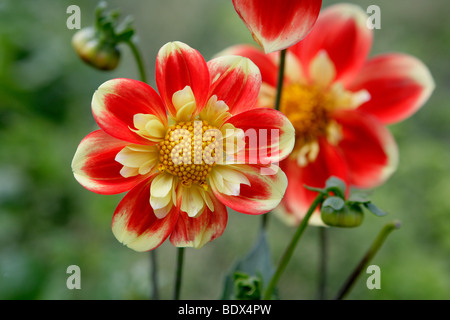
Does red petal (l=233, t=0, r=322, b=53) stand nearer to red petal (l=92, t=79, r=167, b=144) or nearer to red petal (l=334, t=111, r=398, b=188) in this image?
red petal (l=92, t=79, r=167, b=144)

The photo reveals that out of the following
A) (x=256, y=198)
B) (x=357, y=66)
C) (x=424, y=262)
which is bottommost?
(x=424, y=262)

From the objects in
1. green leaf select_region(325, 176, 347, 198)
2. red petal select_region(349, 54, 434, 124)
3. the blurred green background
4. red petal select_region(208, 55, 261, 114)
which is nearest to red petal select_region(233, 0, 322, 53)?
red petal select_region(208, 55, 261, 114)

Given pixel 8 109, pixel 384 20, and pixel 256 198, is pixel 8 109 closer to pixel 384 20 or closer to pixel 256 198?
pixel 256 198

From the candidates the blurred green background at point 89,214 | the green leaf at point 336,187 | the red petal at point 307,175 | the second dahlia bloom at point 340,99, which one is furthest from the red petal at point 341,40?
the blurred green background at point 89,214

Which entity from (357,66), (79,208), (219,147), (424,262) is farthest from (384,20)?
(219,147)

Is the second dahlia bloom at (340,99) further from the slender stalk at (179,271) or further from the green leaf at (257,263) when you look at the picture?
the slender stalk at (179,271)

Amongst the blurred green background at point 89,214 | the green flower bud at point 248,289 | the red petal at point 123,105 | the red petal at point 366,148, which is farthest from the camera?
the blurred green background at point 89,214
